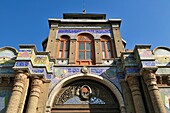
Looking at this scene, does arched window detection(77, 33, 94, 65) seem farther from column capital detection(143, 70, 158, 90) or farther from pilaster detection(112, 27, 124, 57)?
column capital detection(143, 70, 158, 90)

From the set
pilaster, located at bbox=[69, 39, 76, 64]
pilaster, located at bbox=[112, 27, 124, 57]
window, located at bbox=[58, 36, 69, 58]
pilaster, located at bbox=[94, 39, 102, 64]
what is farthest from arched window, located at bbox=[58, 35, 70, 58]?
pilaster, located at bbox=[112, 27, 124, 57]

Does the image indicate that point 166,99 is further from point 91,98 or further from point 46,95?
point 46,95

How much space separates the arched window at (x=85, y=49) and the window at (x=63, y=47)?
2.73ft

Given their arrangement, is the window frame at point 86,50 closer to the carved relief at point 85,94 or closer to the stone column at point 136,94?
the carved relief at point 85,94

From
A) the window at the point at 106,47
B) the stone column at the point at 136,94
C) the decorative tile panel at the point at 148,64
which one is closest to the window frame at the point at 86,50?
the window at the point at 106,47

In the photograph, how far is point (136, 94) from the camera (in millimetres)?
10367

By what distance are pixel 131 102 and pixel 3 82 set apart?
7212 millimetres

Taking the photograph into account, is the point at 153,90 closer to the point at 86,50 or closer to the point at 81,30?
the point at 86,50

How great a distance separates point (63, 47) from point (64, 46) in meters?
0.14

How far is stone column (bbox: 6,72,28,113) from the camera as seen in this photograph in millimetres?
9367

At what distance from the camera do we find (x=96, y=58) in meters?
13.3

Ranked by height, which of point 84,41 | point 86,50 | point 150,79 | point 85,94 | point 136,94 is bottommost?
point 136,94

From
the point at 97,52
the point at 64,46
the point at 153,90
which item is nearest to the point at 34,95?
the point at 64,46

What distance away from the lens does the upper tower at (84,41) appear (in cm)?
1345
